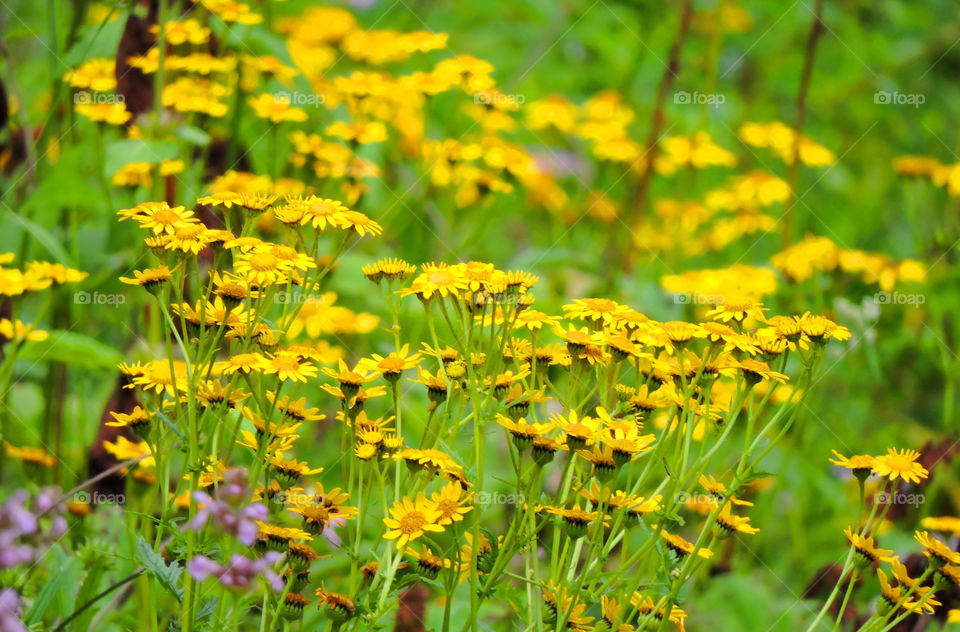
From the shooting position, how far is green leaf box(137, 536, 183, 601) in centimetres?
116

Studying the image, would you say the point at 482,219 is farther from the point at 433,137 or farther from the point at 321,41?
the point at 321,41

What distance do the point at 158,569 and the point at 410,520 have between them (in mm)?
311

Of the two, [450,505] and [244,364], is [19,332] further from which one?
[450,505]

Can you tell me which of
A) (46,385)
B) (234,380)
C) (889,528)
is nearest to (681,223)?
(889,528)

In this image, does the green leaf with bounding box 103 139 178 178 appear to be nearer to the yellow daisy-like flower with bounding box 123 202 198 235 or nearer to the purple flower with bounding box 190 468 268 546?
the yellow daisy-like flower with bounding box 123 202 198 235

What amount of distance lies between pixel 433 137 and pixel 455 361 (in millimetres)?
1884

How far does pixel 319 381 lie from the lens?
2.26m

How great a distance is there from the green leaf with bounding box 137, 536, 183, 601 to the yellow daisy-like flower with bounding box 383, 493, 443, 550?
10.6 inches

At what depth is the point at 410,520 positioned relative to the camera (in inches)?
46.1

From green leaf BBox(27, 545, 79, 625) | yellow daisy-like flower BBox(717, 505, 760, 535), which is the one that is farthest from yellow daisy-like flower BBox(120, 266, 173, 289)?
→ yellow daisy-like flower BBox(717, 505, 760, 535)

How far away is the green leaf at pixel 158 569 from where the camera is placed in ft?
3.80

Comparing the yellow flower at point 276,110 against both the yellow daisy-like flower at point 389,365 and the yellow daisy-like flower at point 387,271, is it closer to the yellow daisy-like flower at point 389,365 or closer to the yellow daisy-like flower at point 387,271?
the yellow daisy-like flower at point 387,271

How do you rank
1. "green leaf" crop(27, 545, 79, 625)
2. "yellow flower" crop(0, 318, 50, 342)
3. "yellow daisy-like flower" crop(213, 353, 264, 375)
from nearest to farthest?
"yellow daisy-like flower" crop(213, 353, 264, 375) → "green leaf" crop(27, 545, 79, 625) → "yellow flower" crop(0, 318, 50, 342)

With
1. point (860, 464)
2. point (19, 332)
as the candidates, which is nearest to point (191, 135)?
point (19, 332)
